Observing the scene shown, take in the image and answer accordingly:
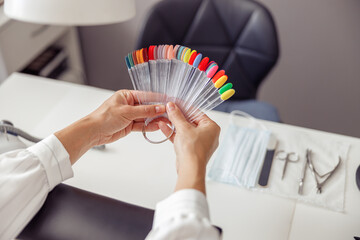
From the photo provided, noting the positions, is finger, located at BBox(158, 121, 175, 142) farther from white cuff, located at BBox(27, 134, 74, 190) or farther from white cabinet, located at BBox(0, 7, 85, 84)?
white cabinet, located at BBox(0, 7, 85, 84)

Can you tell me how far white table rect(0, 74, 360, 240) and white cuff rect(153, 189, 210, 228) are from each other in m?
0.28

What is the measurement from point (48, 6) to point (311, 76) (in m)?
1.65

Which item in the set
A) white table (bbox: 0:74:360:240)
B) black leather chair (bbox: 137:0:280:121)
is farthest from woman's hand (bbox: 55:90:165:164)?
black leather chair (bbox: 137:0:280:121)

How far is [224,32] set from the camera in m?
1.63

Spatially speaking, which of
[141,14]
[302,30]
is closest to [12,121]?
[141,14]

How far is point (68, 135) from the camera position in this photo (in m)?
0.93

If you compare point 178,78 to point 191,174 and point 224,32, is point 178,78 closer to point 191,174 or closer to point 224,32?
point 191,174

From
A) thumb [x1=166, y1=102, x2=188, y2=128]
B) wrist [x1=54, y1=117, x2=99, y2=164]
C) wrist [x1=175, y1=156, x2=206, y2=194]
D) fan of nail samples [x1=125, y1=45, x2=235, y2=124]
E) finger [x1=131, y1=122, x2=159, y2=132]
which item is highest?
fan of nail samples [x1=125, y1=45, x2=235, y2=124]

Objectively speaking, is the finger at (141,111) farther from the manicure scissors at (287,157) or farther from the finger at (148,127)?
the manicure scissors at (287,157)

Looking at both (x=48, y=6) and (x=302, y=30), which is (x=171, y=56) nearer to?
(x=48, y=6)

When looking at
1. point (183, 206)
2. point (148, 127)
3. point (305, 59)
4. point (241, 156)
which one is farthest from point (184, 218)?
point (305, 59)

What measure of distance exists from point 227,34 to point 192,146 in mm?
939

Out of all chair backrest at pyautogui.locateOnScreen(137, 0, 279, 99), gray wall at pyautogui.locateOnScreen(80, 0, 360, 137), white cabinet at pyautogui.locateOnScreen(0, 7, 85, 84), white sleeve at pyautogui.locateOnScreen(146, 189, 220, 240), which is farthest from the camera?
gray wall at pyautogui.locateOnScreen(80, 0, 360, 137)

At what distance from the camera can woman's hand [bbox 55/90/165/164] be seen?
932 millimetres
